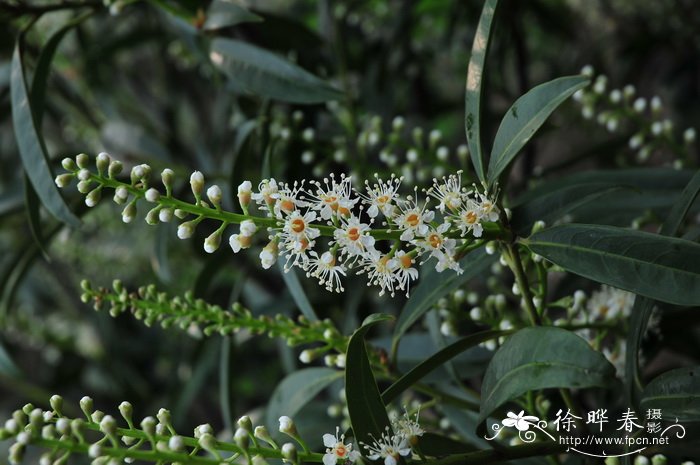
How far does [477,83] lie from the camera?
2.31ft

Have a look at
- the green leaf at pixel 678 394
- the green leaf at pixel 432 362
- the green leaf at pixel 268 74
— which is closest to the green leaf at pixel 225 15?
the green leaf at pixel 268 74

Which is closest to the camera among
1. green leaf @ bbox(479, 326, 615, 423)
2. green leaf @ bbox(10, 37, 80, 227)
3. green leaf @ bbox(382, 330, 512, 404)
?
green leaf @ bbox(479, 326, 615, 423)

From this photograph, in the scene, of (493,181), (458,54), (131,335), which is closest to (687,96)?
(458,54)

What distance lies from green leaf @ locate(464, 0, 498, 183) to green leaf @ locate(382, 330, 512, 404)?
0.51 ft

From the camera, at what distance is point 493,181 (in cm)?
66

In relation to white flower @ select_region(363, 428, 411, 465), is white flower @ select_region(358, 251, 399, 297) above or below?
above

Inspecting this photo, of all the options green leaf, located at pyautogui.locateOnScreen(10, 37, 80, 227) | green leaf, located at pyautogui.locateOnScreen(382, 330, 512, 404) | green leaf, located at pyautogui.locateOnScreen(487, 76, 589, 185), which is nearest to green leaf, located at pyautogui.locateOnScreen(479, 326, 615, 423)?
green leaf, located at pyautogui.locateOnScreen(382, 330, 512, 404)

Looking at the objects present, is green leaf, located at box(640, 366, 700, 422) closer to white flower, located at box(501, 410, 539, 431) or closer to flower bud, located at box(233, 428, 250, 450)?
white flower, located at box(501, 410, 539, 431)

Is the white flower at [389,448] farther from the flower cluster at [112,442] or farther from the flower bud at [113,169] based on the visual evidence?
the flower bud at [113,169]

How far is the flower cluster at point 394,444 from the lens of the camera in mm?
614

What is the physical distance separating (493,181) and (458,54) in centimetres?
143

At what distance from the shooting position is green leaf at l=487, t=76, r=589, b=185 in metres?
0.64

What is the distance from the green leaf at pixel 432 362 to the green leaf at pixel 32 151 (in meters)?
0.43

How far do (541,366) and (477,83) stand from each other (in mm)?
275
